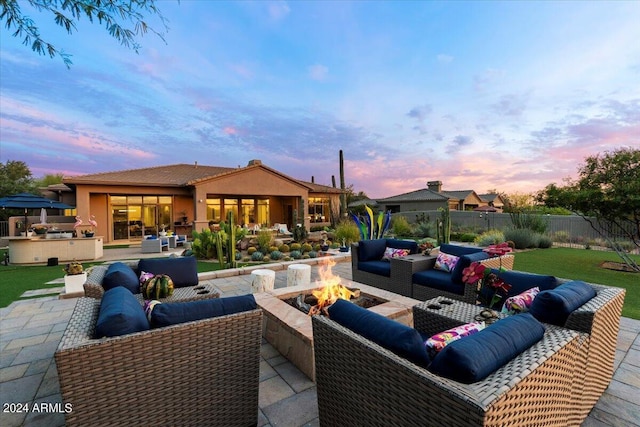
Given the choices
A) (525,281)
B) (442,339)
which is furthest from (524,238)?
(442,339)

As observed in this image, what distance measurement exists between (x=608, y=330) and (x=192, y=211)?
16.0 meters

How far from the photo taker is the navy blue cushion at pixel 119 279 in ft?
10.4

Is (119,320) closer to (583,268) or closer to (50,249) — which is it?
(583,268)

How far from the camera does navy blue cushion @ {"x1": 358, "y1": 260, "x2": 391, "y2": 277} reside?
16.6 feet

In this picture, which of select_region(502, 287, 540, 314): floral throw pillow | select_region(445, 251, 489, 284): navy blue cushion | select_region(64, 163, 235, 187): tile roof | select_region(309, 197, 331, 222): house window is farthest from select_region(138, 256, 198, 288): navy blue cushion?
select_region(309, 197, 331, 222): house window

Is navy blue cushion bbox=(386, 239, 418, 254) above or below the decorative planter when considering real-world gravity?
above

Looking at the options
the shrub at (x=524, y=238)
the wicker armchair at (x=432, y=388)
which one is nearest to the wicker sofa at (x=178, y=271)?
the wicker armchair at (x=432, y=388)

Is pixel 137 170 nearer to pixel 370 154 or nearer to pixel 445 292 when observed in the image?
pixel 370 154

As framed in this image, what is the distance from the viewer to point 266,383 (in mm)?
2492

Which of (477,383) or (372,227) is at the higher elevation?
(372,227)

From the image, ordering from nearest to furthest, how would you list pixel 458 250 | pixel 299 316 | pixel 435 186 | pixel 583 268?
pixel 299 316, pixel 458 250, pixel 583 268, pixel 435 186

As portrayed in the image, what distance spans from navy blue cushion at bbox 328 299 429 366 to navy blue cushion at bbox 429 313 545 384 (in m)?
0.10

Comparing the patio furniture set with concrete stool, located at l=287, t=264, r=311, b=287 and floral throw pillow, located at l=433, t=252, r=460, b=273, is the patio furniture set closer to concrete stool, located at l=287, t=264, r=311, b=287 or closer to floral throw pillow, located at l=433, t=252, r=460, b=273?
floral throw pillow, located at l=433, t=252, r=460, b=273

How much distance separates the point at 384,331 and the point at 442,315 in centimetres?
129
